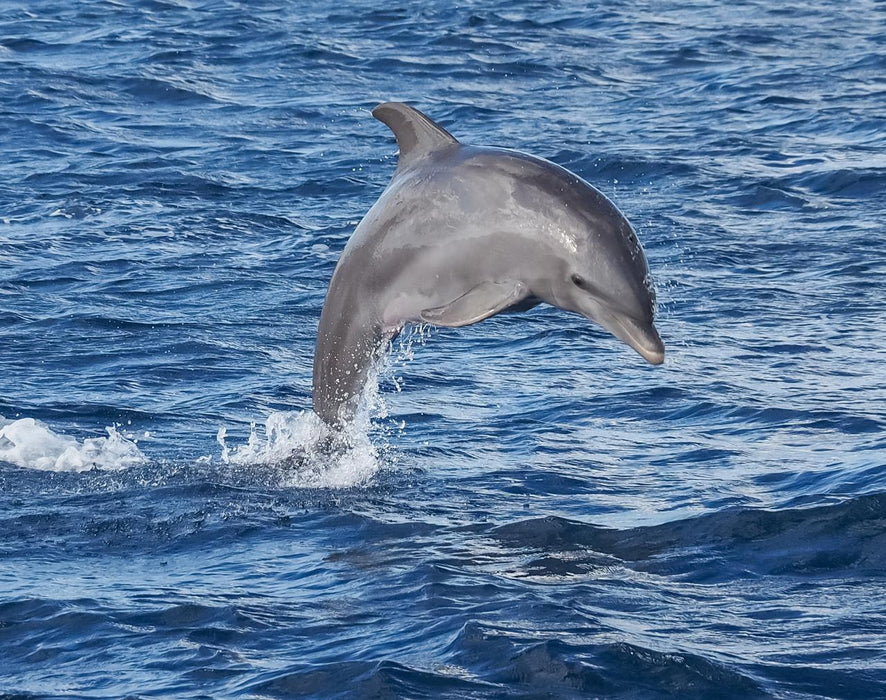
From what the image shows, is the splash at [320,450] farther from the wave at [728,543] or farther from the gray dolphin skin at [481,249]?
the wave at [728,543]

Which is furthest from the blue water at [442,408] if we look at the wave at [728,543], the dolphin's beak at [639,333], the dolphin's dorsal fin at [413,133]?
the dolphin's dorsal fin at [413,133]

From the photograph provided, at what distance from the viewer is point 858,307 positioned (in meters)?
13.3

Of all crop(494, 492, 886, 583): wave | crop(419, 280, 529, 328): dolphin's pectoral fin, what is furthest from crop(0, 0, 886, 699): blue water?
crop(419, 280, 529, 328): dolphin's pectoral fin

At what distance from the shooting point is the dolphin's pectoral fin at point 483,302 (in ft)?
26.7

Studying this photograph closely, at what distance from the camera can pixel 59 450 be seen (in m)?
10.7

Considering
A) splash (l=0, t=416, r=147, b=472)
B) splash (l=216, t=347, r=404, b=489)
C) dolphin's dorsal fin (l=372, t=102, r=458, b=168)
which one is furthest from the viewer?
splash (l=0, t=416, r=147, b=472)

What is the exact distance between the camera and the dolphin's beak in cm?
808

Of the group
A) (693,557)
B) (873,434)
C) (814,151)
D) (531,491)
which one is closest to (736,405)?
(873,434)

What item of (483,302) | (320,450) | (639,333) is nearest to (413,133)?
(483,302)

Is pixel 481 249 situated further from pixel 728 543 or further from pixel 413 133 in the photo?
pixel 728 543

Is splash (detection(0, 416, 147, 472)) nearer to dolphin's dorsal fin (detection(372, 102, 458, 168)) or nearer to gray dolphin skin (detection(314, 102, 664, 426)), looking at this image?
gray dolphin skin (detection(314, 102, 664, 426))

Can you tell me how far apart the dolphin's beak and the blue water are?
1108mm

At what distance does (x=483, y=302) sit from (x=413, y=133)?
1076 mm

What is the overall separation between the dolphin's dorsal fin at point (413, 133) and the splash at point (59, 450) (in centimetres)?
298
